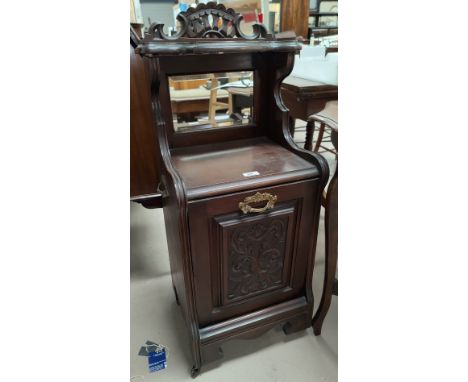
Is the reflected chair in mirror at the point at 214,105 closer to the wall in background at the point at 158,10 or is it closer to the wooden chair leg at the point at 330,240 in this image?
the wooden chair leg at the point at 330,240

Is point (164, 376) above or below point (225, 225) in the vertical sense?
below

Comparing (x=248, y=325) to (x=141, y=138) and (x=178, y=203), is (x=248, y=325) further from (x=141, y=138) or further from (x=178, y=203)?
(x=141, y=138)

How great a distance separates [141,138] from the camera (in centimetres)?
166

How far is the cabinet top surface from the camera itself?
3.07ft

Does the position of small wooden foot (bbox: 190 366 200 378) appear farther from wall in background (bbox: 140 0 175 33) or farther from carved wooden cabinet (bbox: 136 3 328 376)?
wall in background (bbox: 140 0 175 33)

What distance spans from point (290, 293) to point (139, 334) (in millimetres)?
737

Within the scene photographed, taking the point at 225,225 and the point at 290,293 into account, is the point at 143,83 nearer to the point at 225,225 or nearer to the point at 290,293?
the point at 225,225

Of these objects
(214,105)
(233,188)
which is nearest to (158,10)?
(214,105)

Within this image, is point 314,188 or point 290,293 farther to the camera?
point 290,293

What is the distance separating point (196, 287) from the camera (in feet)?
3.50

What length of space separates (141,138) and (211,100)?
1.94 ft

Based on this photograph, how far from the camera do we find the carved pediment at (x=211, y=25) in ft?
3.25

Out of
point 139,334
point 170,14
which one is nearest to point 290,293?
point 139,334

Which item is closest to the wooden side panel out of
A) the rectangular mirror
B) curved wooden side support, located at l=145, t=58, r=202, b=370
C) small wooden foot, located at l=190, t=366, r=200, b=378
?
the rectangular mirror
